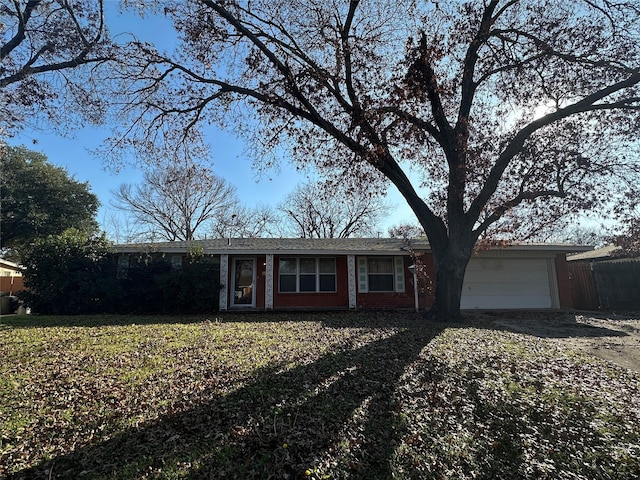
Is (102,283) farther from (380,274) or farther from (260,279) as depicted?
(380,274)

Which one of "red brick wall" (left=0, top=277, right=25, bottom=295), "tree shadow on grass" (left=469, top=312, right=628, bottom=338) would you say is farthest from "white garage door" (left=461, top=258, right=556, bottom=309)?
"red brick wall" (left=0, top=277, right=25, bottom=295)

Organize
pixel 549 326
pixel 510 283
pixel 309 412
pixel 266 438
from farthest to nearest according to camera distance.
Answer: pixel 510 283 → pixel 549 326 → pixel 309 412 → pixel 266 438

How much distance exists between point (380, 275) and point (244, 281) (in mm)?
5745

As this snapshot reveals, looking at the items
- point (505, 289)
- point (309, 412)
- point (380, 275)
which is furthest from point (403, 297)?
point (309, 412)

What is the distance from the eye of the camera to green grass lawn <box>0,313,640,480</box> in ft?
10.5

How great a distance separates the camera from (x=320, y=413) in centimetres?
404

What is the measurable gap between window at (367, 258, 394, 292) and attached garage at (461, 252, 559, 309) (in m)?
3.13

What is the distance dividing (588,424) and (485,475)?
1.82m

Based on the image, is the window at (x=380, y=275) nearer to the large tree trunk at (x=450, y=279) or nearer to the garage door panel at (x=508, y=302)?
the garage door panel at (x=508, y=302)

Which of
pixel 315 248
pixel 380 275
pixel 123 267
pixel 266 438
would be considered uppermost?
pixel 315 248

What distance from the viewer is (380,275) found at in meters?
15.1

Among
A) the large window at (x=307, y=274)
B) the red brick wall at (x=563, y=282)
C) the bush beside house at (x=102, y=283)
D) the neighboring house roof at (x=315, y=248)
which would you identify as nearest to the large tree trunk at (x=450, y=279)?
the neighboring house roof at (x=315, y=248)

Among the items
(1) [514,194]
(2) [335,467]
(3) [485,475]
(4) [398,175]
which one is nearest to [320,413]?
(2) [335,467]

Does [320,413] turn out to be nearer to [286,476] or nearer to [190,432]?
[286,476]
